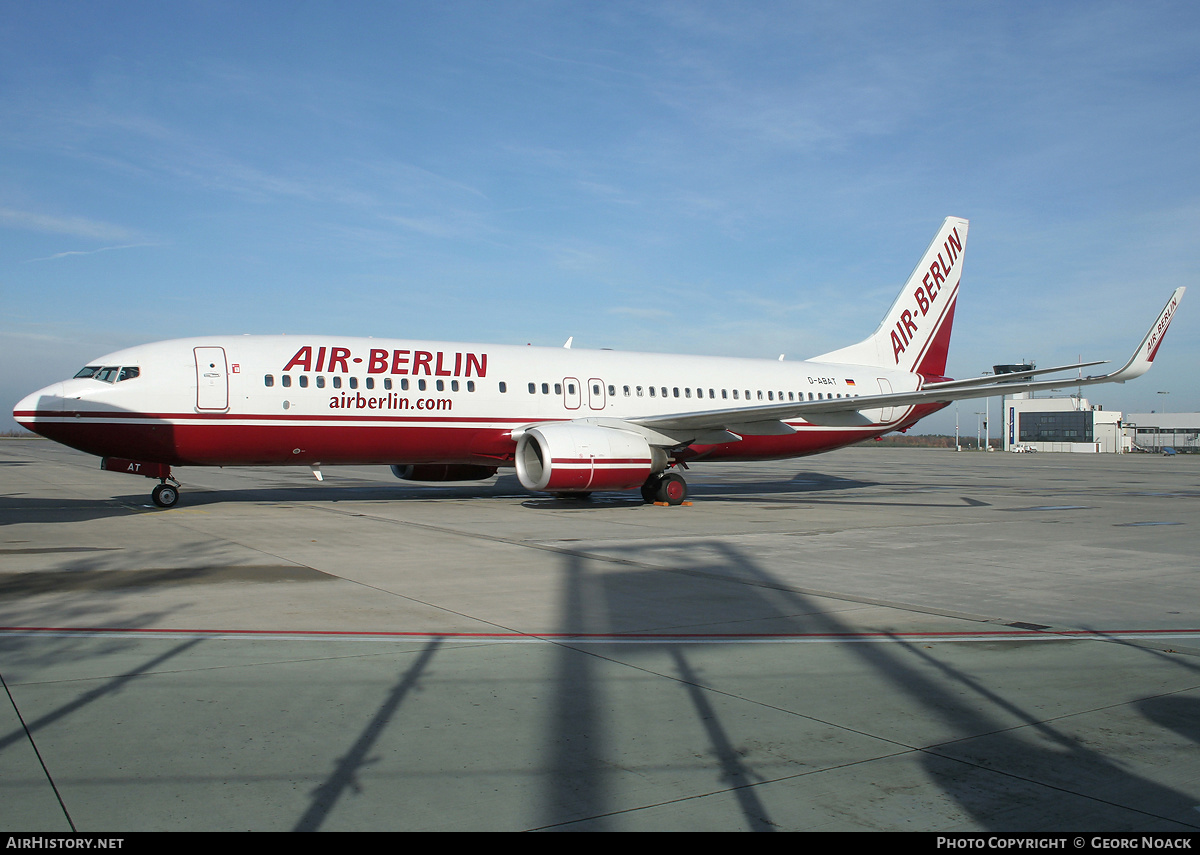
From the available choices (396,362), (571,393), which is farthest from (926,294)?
(396,362)

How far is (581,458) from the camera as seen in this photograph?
17.7m

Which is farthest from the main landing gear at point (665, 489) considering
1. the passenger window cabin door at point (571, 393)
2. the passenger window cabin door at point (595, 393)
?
the passenger window cabin door at point (571, 393)

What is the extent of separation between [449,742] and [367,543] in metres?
8.60

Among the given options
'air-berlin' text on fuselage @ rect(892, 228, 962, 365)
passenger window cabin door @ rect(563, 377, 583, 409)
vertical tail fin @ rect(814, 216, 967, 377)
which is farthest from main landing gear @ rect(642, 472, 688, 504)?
'air-berlin' text on fuselage @ rect(892, 228, 962, 365)

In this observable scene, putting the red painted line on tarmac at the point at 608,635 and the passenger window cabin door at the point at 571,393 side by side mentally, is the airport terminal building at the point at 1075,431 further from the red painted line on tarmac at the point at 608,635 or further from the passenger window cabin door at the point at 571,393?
the red painted line on tarmac at the point at 608,635

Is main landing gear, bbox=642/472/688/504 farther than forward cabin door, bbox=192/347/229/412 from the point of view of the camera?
Yes

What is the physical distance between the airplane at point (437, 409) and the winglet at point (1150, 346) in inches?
1.4

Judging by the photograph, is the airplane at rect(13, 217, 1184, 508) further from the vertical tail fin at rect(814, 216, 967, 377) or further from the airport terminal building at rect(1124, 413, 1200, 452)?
the airport terminal building at rect(1124, 413, 1200, 452)

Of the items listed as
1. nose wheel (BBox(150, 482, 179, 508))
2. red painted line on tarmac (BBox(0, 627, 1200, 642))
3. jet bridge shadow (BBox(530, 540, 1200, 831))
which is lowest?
jet bridge shadow (BBox(530, 540, 1200, 831))

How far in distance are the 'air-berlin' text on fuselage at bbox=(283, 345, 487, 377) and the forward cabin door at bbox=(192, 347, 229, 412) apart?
1.20 m

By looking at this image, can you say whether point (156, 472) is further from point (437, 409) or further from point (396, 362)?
point (437, 409)

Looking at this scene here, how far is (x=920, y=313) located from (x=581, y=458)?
14.6 m

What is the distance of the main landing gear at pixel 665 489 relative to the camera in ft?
66.7

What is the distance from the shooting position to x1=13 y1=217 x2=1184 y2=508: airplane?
665 inches
